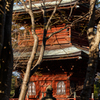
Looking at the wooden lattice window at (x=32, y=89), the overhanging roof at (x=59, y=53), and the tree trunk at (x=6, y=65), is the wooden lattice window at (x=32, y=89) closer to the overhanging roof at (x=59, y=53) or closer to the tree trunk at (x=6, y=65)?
the overhanging roof at (x=59, y=53)

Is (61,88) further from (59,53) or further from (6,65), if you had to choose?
(6,65)

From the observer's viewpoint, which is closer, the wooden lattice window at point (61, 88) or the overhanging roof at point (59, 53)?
the overhanging roof at point (59, 53)

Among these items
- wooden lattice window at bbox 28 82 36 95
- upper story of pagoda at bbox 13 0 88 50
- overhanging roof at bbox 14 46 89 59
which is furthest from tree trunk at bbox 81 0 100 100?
wooden lattice window at bbox 28 82 36 95

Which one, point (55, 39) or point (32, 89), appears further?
point (55, 39)

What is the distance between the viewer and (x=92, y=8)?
25.5 feet

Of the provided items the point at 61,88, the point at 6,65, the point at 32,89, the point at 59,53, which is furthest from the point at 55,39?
the point at 6,65

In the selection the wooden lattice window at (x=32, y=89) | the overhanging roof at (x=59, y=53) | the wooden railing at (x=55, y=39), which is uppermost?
the wooden railing at (x=55, y=39)

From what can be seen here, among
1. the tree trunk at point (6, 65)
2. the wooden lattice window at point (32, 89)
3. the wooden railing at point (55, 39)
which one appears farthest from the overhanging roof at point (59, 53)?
the tree trunk at point (6, 65)

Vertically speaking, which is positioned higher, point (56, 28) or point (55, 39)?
point (56, 28)

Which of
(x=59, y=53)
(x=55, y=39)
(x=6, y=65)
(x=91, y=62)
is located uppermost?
(x=55, y=39)

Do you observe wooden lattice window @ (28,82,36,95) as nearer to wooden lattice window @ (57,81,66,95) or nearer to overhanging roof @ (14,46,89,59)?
wooden lattice window @ (57,81,66,95)

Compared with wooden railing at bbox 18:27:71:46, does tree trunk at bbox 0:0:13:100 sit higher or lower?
lower

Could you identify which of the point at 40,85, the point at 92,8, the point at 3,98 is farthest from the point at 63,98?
the point at 3,98

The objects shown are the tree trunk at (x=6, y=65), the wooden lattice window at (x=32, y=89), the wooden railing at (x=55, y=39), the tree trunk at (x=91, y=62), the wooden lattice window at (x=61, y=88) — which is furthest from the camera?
the wooden railing at (x=55, y=39)
